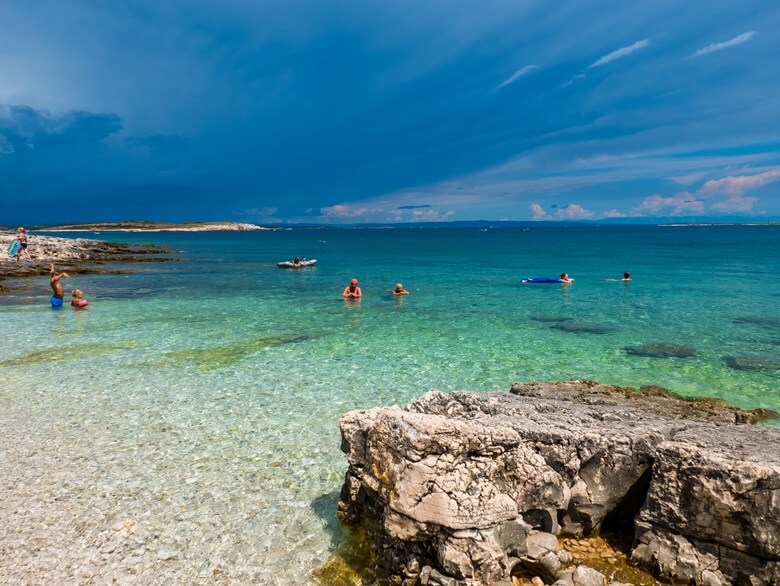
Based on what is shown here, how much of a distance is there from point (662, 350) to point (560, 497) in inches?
501

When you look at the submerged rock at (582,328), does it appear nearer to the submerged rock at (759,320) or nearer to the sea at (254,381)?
the sea at (254,381)

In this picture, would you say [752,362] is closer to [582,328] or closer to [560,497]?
[582,328]

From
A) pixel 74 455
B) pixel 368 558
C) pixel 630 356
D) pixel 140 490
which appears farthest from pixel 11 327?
pixel 630 356

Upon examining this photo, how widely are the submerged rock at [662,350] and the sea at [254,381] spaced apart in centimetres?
10

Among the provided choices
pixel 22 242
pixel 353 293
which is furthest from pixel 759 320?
pixel 22 242

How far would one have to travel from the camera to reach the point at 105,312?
2312cm

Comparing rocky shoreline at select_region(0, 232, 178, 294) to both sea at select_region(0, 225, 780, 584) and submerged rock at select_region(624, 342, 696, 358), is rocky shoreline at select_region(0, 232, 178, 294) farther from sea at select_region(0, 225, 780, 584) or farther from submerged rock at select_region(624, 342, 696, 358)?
submerged rock at select_region(624, 342, 696, 358)

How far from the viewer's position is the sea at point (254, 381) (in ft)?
21.3

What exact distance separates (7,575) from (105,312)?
20.1 meters

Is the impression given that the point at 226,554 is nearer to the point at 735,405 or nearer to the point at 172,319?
the point at 735,405

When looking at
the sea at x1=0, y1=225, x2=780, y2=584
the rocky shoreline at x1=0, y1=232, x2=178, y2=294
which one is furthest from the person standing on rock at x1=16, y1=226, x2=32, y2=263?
the sea at x1=0, y1=225, x2=780, y2=584

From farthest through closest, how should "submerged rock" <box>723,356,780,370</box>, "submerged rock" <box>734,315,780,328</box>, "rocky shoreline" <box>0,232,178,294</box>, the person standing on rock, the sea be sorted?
the person standing on rock < "rocky shoreline" <box>0,232,178,294</box> < "submerged rock" <box>734,315,780,328</box> < "submerged rock" <box>723,356,780,370</box> < the sea

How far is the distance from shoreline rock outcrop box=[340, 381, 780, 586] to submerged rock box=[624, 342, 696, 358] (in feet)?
33.0

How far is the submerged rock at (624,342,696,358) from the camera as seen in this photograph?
50.4ft
